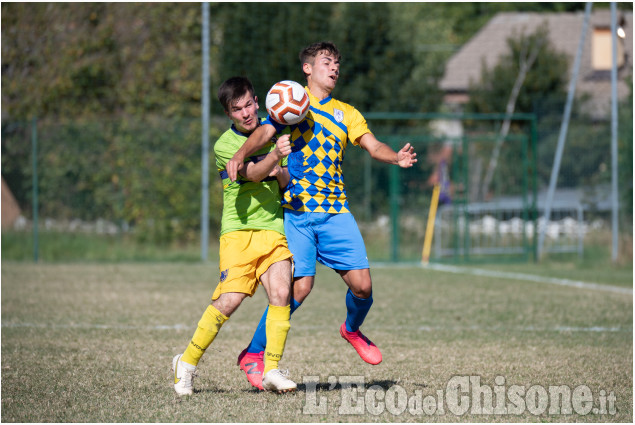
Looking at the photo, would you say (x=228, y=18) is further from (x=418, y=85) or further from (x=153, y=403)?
(x=153, y=403)

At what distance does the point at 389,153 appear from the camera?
5270 millimetres

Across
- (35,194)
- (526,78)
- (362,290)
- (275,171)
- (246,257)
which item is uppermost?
(526,78)

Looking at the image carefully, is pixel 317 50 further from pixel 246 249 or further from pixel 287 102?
pixel 246 249

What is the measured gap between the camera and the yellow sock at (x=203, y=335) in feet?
16.8

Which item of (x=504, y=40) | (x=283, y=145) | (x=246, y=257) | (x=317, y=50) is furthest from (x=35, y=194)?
(x=504, y=40)

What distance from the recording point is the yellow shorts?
5.14 metres

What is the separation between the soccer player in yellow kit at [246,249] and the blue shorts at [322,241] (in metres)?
0.09

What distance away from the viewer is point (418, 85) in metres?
26.0

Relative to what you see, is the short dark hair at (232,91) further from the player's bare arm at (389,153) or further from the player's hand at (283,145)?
the player's bare arm at (389,153)

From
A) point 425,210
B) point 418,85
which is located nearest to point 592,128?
point 425,210

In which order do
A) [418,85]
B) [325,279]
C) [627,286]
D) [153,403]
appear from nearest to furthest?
[153,403] → [627,286] → [325,279] → [418,85]

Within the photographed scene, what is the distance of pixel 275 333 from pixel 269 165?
98 centimetres

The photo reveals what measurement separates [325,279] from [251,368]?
7.85m

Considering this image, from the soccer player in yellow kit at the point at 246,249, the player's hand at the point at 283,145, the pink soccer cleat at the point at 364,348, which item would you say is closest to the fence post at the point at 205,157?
the pink soccer cleat at the point at 364,348
